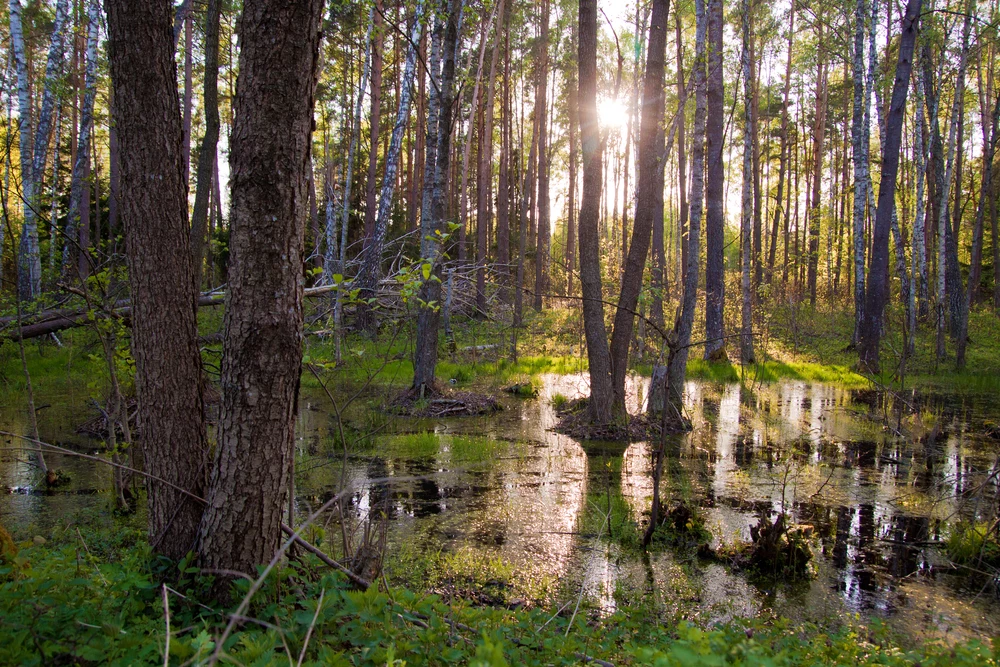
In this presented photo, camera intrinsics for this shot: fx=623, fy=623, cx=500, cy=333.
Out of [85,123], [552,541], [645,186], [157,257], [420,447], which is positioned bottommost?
[552,541]

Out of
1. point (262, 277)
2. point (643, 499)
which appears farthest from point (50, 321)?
point (643, 499)

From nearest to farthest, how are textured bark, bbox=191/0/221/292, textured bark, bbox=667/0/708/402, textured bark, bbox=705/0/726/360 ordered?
textured bark, bbox=191/0/221/292, textured bark, bbox=667/0/708/402, textured bark, bbox=705/0/726/360

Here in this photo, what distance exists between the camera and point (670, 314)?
18.2 m

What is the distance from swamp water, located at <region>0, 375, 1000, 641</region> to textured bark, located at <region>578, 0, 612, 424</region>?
0.86m

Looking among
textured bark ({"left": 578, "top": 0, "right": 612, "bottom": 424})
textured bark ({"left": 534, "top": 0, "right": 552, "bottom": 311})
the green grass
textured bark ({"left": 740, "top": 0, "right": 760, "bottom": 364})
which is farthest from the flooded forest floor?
textured bark ({"left": 534, "top": 0, "right": 552, "bottom": 311})

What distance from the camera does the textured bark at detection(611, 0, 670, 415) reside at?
27.0ft

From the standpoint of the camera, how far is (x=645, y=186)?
8508mm

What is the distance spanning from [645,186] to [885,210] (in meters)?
7.29

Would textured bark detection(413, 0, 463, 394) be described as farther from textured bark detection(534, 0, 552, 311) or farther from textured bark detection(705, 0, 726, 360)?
textured bark detection(534, 0, 552, 311)

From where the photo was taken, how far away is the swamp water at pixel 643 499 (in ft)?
13.2

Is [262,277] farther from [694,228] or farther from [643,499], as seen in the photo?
[694,228]

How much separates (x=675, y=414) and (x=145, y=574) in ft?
24.4

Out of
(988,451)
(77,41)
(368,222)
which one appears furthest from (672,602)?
(77,41)

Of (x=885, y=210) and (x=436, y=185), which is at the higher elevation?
(x=885, y=210)
